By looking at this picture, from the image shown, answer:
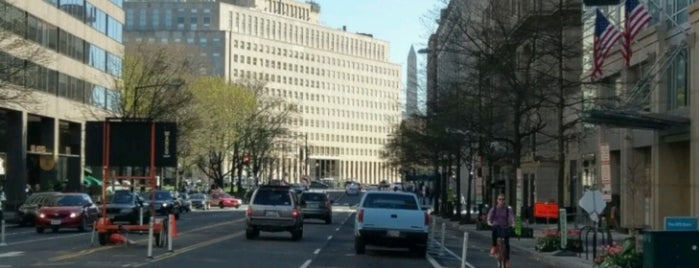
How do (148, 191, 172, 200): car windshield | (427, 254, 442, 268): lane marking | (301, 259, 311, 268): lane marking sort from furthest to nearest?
(148, 191, 172, 200): car windshield < (427, 254, 442, 268): lane marking < (301, 259, 311, 268): lane marking

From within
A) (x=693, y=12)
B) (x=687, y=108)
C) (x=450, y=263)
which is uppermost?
(x=693, y=12)

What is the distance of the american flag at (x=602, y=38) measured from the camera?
1439 inches

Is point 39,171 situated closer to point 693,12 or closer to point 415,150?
point 415,150

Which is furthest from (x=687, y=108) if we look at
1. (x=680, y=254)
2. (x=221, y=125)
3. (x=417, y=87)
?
(x=221, y=125)

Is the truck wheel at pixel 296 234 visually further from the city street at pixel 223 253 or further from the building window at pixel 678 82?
the building window at pixel 678 82

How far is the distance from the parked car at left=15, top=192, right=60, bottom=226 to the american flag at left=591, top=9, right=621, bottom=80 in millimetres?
21303

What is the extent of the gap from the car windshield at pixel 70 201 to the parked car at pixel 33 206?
1.36 feet

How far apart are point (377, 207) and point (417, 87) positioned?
37.5m

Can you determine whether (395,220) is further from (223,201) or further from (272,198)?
(223,201)

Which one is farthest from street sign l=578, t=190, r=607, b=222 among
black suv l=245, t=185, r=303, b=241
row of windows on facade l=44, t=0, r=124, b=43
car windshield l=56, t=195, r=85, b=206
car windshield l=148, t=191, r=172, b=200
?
row of windows on facade l=44, t=0, r=124, b=43

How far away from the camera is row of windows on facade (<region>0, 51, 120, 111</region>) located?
56094 mm

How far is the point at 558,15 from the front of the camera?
39.4 m

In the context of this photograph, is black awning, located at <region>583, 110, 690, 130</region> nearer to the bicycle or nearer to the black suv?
the black suv

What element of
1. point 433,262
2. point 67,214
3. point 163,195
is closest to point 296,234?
point 433,262
